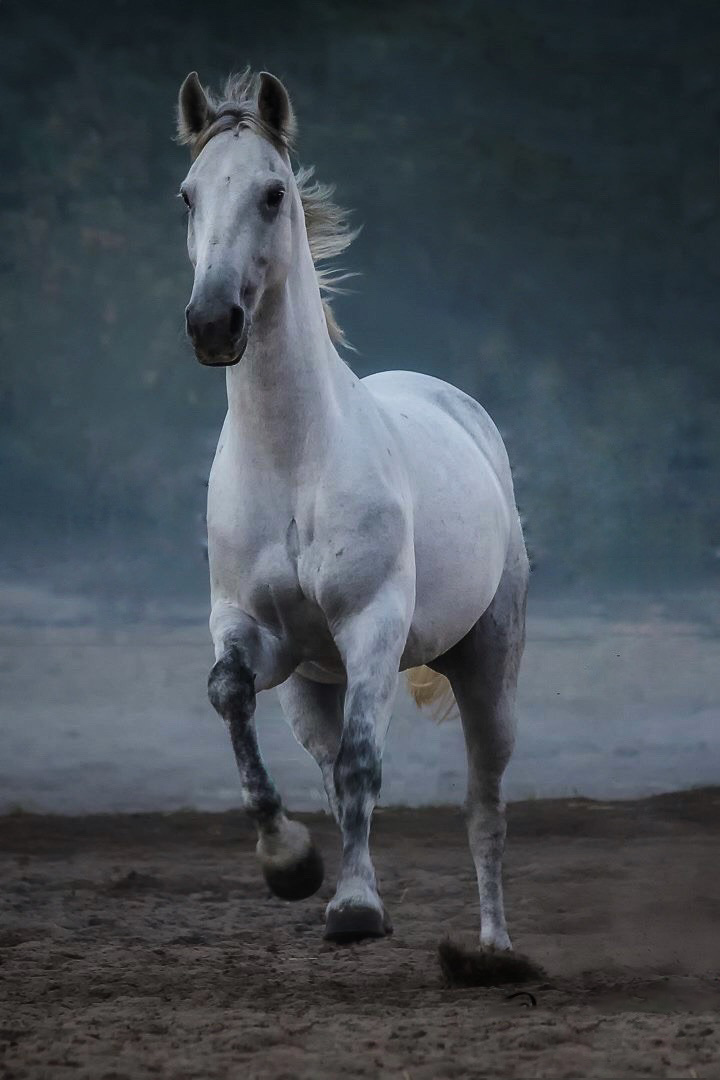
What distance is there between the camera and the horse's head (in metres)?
2.58

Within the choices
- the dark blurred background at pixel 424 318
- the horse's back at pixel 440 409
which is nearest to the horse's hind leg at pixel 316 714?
the horse's back at pixel 440 409

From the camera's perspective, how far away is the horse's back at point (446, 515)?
10.4 ft

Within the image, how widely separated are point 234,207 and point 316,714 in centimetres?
126

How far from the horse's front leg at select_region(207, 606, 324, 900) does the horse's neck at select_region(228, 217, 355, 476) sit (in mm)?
426

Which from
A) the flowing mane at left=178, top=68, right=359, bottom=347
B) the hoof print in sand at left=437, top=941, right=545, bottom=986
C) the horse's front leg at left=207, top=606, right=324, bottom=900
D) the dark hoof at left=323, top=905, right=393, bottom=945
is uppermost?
the flowing mane at left=178, top=68, right=359, bottom=347

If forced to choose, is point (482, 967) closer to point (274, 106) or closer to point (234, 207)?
point (234, 207)

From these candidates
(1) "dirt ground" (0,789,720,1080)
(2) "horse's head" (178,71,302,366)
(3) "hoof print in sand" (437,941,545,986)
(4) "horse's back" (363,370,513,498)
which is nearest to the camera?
(1) "dirt ground" (0,789,720,1080)

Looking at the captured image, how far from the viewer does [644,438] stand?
25.3 ft

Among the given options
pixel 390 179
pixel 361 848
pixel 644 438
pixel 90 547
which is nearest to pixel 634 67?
pixel 390 179

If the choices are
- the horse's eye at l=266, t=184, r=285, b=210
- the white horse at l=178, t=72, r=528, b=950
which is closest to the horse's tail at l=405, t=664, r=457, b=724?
the white horse at l=178, t=72, r=528, b=950

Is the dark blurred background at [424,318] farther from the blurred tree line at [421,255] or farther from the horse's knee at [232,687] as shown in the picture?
the horse's knee at [232,687]

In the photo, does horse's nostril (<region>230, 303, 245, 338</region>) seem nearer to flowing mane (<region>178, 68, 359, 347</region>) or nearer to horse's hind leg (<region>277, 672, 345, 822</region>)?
flowing mane (<region>178, 68, 359, 347</region>)

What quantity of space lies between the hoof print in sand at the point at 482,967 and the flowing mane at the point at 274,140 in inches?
58.3

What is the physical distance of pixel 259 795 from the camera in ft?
8.90
